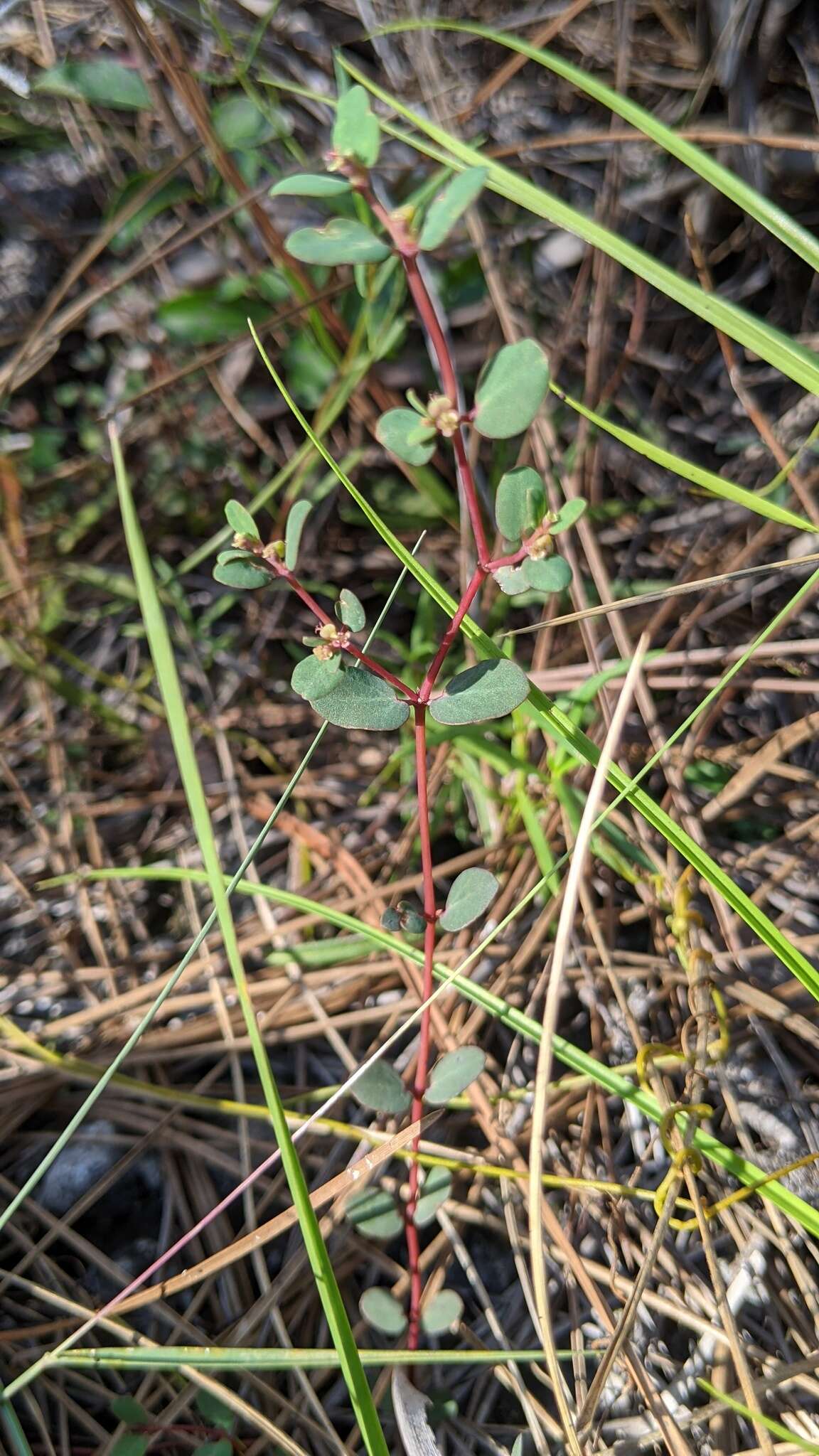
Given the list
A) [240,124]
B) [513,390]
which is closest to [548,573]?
[513,390]

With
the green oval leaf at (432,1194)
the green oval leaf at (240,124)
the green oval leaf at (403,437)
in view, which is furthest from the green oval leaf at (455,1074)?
the green oval leaf at (240,124)

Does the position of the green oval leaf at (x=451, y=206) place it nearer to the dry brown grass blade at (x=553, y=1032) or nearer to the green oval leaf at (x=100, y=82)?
Answer: the dry brown grass blade at (x=553, y=1032)

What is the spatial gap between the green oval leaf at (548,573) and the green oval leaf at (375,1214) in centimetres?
71

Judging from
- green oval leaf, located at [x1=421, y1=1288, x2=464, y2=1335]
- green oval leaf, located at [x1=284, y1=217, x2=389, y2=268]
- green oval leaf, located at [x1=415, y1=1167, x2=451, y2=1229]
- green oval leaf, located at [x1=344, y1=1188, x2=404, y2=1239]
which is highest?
green oval leaf, located at [x1=284, y1=217, x2=389, y2=268]

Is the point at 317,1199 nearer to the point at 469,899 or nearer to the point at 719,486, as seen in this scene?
the point at 469,899

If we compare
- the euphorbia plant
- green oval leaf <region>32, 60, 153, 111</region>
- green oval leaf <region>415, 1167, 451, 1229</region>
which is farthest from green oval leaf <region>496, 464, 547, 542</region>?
green oval leaf <region>32, 60, 153, 111</region>

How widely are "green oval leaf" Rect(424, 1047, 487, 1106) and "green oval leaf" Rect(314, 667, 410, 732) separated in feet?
1.21

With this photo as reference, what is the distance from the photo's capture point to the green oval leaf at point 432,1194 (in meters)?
1.02

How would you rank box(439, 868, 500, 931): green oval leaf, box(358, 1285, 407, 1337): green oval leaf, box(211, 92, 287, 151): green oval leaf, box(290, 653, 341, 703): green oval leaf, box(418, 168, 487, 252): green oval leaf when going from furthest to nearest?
1. box(211, 92, 287, 151): green oval leaf
2. box(358, 1285, 407, 1337): green oval leaf
3. box(439, 868, 500, 931): green oval leaf
4. box(290, 653, 341, 703): green oval leaf
5. box(418, 168, 487, 252): green oval leaf

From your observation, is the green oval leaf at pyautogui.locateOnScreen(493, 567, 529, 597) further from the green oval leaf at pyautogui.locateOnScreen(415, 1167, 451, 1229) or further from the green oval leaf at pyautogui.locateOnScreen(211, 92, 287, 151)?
the green oval leaf at pyautogui.locateOnScreen(211, 92, 287, 151)

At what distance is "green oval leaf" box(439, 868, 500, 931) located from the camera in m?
0.89

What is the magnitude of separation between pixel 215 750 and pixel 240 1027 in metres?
0.49

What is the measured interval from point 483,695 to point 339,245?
1.22ft

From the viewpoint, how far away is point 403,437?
2.59 ft
